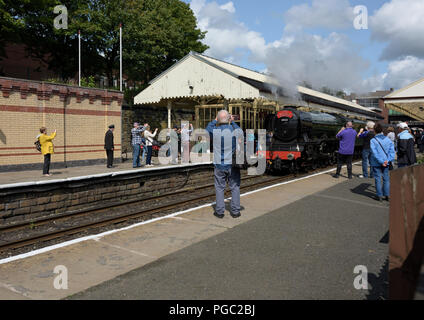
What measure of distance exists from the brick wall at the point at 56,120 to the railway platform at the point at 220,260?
908 cm

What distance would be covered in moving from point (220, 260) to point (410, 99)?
960 cm

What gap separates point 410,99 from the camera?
10797mm

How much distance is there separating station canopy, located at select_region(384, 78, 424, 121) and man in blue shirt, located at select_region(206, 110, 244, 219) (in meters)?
7.38

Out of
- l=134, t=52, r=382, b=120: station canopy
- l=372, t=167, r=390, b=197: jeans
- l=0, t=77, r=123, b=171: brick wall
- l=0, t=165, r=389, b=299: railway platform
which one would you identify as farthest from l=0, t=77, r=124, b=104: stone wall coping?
l=372, t=167, r=390, b=197: jeans

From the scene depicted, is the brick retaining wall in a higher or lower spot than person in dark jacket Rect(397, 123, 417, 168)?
lower

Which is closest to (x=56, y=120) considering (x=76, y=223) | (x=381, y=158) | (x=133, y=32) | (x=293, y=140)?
(x=76, y=223)

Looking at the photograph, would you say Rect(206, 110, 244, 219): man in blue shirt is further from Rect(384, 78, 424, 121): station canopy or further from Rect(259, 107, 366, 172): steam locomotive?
Rect(384, 78, 424, 121): station canopy

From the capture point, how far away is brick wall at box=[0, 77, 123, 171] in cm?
1247

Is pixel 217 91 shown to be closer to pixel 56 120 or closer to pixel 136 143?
pixel 136 143

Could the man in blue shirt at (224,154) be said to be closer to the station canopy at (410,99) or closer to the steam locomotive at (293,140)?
the steam locomotive at (293,140)

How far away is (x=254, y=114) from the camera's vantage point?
57.7 ft
